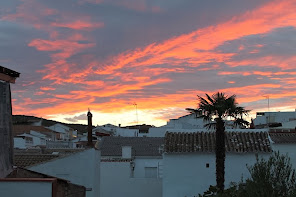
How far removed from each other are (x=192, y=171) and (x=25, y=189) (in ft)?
65.0

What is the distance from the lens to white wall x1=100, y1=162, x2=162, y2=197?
3716cm

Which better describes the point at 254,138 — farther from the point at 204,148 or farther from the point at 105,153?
the point at 105,153

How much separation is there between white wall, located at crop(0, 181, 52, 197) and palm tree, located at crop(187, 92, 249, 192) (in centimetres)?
1611

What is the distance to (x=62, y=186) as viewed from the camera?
15.2 meters

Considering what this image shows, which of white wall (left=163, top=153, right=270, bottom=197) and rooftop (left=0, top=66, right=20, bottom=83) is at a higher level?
rooftop (left=0, top=66, right=20, bottom=83)

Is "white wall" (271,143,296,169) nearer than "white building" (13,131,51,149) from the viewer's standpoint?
Yes

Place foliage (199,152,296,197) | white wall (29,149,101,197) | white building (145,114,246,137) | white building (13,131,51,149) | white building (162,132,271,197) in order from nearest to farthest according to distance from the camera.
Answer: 1. foliage (199,152,296,197)
2. white wall (29,149,101,197)
3. white building (162,132,271,197)
4. white building (13,131,51,149)
5. white building (145,114,246,137)

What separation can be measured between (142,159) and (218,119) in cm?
1821

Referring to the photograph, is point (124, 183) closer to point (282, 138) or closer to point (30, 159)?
point (282, 138)

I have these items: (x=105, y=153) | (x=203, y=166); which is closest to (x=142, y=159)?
(x=105, y=153)

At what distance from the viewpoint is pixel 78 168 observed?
81.3ft

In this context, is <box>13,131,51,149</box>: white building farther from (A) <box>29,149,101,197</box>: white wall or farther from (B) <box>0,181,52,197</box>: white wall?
(B) <box>0,181,52,197</box>: white wall

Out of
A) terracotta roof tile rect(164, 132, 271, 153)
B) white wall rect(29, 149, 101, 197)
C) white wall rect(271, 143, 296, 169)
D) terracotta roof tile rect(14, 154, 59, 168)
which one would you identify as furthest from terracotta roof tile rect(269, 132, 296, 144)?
terracotta roof tile rect(14, 154, 59, 168)

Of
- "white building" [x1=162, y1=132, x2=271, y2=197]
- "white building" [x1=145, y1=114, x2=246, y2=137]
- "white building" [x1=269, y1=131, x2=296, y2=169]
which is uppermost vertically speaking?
"white building" [x1=145, y1=114, x2=246, y2=137]
